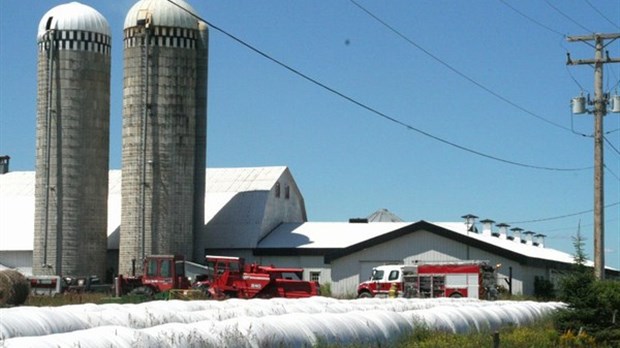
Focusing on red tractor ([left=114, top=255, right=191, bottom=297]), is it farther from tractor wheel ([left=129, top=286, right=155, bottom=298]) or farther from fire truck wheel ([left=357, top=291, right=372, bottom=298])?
fire truck wheel ([left=357, top=291, right=372, bottom=298])

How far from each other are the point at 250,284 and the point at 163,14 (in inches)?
824

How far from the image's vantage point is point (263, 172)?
230ft

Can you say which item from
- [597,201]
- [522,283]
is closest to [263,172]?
[522,283]

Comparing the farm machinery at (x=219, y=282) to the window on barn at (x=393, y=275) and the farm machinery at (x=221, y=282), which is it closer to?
the farm machinery at (x=221, y=282)

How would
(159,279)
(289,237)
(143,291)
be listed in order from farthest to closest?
(289,237), (159,279), (143,291)

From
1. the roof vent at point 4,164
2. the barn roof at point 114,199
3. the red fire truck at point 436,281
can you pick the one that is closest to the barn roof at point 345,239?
the barn roof at point 114,199

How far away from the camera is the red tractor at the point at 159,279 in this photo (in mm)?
48281

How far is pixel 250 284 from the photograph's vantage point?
153 feet

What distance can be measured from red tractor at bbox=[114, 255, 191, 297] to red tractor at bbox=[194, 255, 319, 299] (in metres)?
2.00

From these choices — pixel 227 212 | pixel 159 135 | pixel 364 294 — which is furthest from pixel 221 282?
pixel 227 212

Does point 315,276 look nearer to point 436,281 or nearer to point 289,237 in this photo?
point 289,237

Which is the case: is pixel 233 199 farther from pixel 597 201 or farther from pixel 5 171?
pixel 597 201

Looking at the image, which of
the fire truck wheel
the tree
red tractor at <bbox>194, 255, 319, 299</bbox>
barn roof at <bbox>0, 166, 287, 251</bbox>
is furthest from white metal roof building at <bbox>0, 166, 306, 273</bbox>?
the tree

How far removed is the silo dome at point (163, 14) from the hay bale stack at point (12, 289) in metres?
23.9
